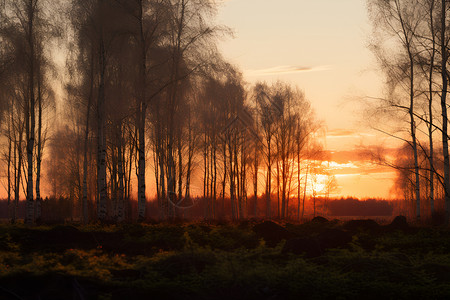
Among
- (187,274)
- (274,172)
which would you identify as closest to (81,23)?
(187,274)

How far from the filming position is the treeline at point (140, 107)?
19859 mm

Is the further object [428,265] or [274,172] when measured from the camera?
[274,172]

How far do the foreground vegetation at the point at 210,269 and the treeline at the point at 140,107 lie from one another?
4.72 meters

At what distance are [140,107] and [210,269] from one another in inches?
534

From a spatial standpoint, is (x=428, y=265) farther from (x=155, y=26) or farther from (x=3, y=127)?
(x=3, y=127)

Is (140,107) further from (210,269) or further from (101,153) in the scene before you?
(210,269)

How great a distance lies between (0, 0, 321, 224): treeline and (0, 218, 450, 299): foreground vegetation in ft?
15.5

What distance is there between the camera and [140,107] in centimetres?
2245

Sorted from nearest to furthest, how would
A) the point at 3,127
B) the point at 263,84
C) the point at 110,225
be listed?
the point at 110,225 < the point at 3,127 < the point at 263,84

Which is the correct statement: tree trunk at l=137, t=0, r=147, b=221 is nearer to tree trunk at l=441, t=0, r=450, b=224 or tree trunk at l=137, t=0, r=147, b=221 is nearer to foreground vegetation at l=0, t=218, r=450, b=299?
foreground vegetation at l=0, t=218, r=450, b=299

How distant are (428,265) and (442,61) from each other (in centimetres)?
1198

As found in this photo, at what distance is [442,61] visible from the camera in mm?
20047

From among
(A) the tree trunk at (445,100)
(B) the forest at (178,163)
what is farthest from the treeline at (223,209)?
(A) the tree trunk at (445,100)

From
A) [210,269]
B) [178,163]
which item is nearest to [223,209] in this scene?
[178,163]
